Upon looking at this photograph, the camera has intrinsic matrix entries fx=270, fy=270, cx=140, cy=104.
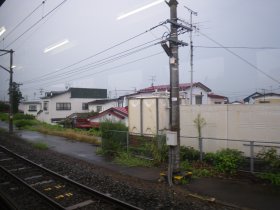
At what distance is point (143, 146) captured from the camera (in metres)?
12.8

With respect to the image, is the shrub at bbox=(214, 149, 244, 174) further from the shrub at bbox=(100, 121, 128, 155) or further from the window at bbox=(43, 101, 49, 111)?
the window at bbox=(43, 101, 49, 111)

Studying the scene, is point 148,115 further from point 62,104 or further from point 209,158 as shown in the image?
point 62,104

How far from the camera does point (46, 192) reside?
856cm

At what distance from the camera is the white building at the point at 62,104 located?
45.9 metres

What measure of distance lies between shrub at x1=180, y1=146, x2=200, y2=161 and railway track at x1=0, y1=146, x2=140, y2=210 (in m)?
4.83

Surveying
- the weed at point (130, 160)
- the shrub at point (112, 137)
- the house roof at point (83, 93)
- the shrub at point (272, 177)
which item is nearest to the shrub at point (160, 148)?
the weed at point (130, 160)

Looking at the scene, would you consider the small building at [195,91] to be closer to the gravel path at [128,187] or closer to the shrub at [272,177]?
the gravel path at [128,187]

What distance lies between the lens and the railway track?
7396 mm

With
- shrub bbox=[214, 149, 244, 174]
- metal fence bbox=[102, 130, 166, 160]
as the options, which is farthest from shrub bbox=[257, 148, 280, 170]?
metal fence bbox=[102, 130, 166, 160]

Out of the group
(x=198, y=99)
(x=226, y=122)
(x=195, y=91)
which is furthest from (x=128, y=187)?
(x=198, y=99)

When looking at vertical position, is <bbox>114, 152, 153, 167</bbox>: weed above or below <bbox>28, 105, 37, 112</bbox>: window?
below

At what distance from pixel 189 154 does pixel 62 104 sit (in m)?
39.0

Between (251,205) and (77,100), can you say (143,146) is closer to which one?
(251,205)

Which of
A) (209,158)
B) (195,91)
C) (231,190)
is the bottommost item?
(231,190)
